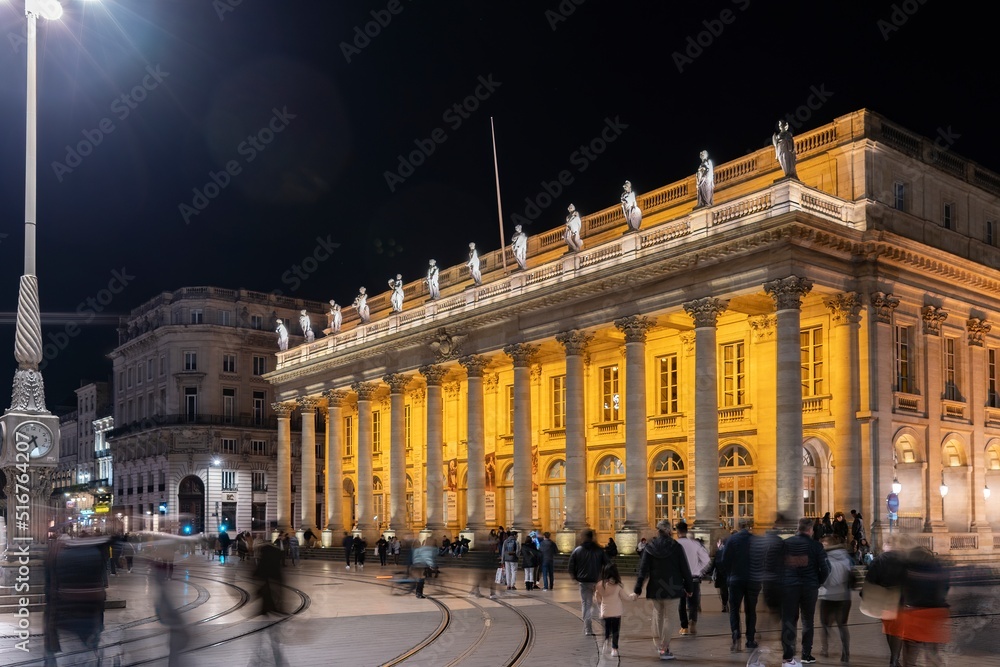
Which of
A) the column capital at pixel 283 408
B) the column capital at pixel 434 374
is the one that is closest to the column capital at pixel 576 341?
the column capital at pixel 434 374

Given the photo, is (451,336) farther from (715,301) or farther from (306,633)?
(306,633)

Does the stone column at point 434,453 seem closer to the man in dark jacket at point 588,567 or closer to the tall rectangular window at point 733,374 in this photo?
the tall rectangular window at point 733,374

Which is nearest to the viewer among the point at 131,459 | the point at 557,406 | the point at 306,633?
the point at 306,633

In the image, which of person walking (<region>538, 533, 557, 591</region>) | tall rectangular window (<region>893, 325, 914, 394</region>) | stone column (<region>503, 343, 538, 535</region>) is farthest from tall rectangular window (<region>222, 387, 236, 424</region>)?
tall rectangular window (<region>893, 325, 914, 394</region>)

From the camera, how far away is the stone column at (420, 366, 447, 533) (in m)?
46.1

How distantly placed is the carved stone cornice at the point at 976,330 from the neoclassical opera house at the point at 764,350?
0.26ft

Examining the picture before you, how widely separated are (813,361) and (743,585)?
832 inches

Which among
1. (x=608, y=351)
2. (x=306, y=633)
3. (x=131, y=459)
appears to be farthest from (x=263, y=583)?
(x=131, y=459)

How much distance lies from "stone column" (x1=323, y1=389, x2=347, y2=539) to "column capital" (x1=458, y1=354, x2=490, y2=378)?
1271cm

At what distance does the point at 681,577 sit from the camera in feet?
47.1

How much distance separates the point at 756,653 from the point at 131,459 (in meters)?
75.8

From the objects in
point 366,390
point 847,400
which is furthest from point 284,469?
point 847,400

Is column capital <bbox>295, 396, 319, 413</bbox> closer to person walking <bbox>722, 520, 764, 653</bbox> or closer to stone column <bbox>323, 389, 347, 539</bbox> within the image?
stone column <bbox>323, 389, 347, 539</bbox>

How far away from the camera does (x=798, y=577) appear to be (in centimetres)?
1258
